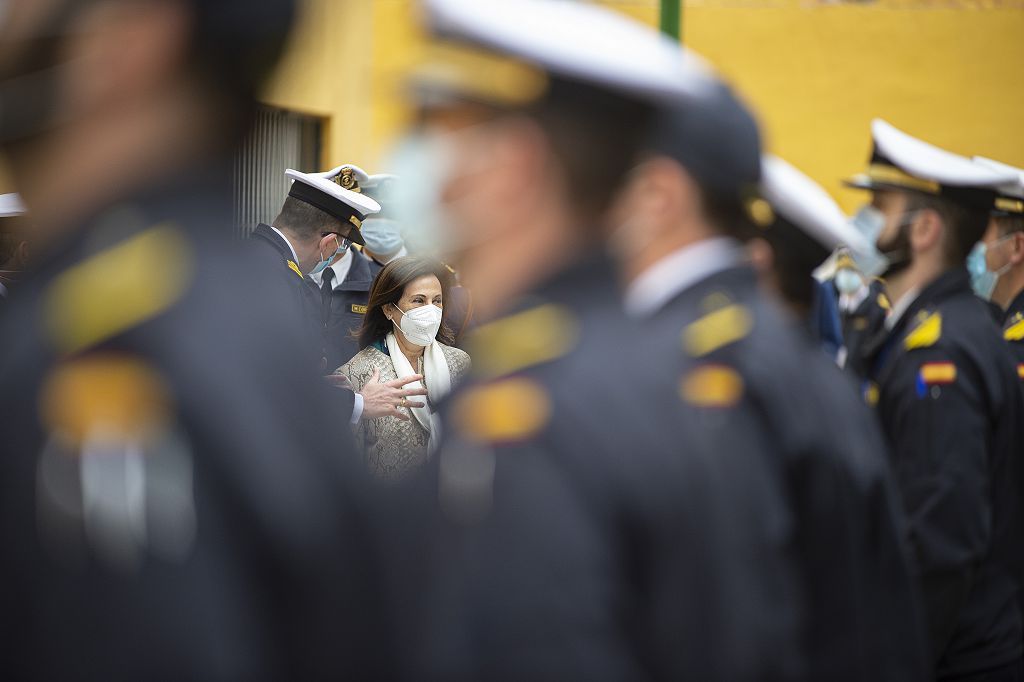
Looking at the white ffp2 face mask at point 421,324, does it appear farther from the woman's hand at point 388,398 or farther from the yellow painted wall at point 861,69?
the yellow painted wall at point 861,69

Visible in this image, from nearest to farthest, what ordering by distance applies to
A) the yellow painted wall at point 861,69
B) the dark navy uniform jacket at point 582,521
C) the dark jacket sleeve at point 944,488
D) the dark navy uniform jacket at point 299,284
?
the dark navy uniform jacket at point 582,521 → the dark jacket sleeve at point 944,488 → the dark navy uniform jacket at point 299,284 → the yellow painted wall at point 861,69

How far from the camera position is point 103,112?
1.57 meters

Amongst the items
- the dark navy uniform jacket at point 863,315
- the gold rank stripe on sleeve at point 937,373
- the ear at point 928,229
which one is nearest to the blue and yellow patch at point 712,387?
the gold rank stripe on sleeve at point 937,373

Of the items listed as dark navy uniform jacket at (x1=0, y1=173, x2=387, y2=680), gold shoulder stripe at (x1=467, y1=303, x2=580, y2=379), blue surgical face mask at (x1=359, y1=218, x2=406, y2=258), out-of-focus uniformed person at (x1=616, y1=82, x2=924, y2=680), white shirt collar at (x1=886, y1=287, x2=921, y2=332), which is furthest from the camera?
→ blue surgical face mask at (x1=359, y1=218, x2=406, y2=258)

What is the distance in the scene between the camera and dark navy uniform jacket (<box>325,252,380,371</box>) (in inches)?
281

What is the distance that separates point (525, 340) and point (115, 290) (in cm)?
54

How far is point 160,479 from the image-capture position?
1.42m

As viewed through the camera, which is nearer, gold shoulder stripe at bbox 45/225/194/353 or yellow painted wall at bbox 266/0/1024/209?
gold shoulder stripe at bbox 45/225/194/353

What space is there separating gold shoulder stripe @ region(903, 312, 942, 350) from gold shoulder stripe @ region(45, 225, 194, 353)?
9.78ft

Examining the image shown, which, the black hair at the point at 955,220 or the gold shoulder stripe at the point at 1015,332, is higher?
the black hair at the point at 955,220

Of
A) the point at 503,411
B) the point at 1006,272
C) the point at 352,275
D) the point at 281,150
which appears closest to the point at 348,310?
the point at 352,275

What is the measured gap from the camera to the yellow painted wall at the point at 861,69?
14773 mm

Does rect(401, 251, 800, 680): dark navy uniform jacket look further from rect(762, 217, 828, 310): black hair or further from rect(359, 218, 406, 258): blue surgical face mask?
rect(359, 218, 406, 258): blue surgical face mask

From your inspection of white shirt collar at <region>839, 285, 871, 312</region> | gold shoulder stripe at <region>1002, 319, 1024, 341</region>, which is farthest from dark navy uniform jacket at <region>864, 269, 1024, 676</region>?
white shirt collar at <region>839, 285, 871, 312</region>
